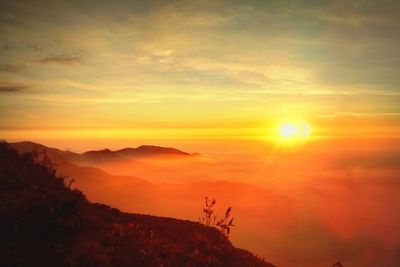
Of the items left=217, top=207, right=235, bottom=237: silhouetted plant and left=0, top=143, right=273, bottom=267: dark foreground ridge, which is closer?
left=0, top=143, right=273, bottom=267: dark foreground ridge

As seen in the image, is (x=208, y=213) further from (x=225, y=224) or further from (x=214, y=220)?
(x=225, y=224)

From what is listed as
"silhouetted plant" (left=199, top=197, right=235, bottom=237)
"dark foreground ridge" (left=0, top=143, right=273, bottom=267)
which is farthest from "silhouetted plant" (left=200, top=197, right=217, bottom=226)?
"dark foreground ridge" (left=0, top=143, right=273, bottom=267)

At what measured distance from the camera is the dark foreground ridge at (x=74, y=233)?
9930 mm

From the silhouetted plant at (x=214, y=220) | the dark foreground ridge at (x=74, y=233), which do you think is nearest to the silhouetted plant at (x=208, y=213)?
the silhouetted plant at (x=214, y=220)

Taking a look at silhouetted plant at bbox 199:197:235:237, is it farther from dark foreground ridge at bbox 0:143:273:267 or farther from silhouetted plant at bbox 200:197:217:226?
dark foreground ridge at bbox 0:143:273:267

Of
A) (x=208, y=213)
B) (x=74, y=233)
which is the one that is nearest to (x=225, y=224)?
(x=208, y=213)

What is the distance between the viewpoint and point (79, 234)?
1161 centimetres

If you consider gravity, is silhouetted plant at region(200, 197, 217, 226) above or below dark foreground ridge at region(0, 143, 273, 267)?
above

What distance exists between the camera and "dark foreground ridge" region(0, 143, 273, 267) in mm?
9930

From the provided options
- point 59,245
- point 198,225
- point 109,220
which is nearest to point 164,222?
point 198,225

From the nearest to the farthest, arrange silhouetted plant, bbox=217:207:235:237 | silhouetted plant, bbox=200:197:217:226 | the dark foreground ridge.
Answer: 1. the dark foreground ridge
2. silhouetted plant, bbox=217:207:235:237
3. silhouetted plant, bbox=200:197:217:226

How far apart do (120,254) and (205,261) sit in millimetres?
2985

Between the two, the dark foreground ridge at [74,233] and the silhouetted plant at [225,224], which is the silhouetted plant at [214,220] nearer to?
the silhouetted plant at [225,224]

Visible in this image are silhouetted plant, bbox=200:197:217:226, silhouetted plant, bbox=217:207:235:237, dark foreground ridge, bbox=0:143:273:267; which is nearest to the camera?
dark foreground ridge, bbox=0:143:273:267
